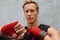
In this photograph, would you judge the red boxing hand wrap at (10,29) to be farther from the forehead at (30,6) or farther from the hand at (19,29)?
the forehead at (30,6)

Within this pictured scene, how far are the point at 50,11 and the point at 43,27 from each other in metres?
0.38

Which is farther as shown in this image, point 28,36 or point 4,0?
point 4,0

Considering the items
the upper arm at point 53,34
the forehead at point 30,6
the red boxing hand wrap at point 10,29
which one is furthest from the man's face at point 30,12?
the red boxing hand wrap at point 10,29

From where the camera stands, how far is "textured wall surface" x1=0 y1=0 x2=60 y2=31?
2016mm

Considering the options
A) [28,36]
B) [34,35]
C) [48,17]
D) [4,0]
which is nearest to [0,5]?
[4,0]

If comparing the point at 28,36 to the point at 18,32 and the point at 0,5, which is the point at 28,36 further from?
the point at 0,5

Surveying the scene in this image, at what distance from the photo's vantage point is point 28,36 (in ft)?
5.09

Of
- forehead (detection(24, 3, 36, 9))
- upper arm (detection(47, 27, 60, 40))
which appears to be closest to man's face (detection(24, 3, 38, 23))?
forehead (detection(24, 3, 36, 9))

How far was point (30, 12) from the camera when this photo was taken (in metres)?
1.65

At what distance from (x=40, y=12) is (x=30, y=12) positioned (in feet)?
1.36

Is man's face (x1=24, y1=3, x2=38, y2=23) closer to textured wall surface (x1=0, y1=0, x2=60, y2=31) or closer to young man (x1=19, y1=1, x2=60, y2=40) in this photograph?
young man (x1=19, y1=1, x2=60, y2=40)

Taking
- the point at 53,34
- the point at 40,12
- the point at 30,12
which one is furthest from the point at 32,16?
the point at 40,12

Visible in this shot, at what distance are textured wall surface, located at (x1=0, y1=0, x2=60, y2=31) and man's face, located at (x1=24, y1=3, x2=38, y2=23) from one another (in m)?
0.36

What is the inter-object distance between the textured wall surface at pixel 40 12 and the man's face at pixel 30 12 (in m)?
0.36
